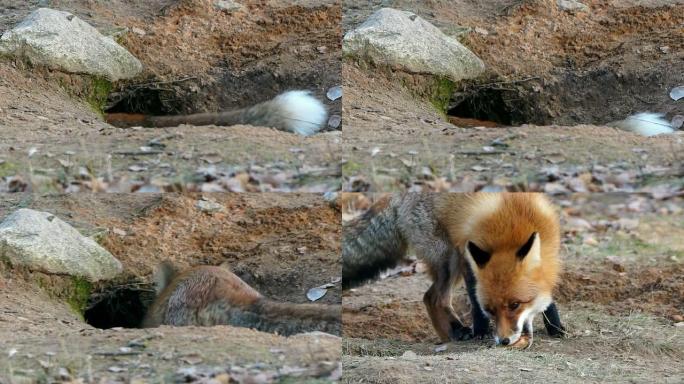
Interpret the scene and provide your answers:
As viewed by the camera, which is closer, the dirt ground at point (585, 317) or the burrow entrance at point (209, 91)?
the dirt ground at point (585, 317)

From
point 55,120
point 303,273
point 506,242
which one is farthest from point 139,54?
point 506,242

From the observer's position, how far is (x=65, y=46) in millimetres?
10922

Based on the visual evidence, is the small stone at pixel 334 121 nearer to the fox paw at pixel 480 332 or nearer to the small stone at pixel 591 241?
the fox paw at pixel 480 332

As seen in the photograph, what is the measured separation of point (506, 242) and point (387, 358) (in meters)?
1.27

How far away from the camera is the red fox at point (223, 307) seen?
8.05m

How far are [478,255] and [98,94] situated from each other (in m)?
4.66

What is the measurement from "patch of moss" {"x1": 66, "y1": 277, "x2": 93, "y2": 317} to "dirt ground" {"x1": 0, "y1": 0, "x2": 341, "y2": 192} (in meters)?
1.12

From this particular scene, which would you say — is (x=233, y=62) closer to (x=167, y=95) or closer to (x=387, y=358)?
(x=167, y=95)

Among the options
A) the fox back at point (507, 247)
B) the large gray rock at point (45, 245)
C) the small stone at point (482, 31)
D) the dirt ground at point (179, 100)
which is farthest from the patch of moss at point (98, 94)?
the fox back at point (507, 247)

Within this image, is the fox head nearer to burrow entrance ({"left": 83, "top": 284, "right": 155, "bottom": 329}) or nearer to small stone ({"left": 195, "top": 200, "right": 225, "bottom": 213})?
small stone ({"left": 195, "top": 200, "right": 225, "bottom": 213})

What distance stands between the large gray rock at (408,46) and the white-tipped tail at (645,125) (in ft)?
5.28

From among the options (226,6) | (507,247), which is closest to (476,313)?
(507,247)

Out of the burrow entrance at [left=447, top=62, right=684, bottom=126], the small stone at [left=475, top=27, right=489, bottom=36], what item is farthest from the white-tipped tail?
the small stone at [left=475, top=27, right=489, bottom=36]

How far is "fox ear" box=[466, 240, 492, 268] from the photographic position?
824 cm
